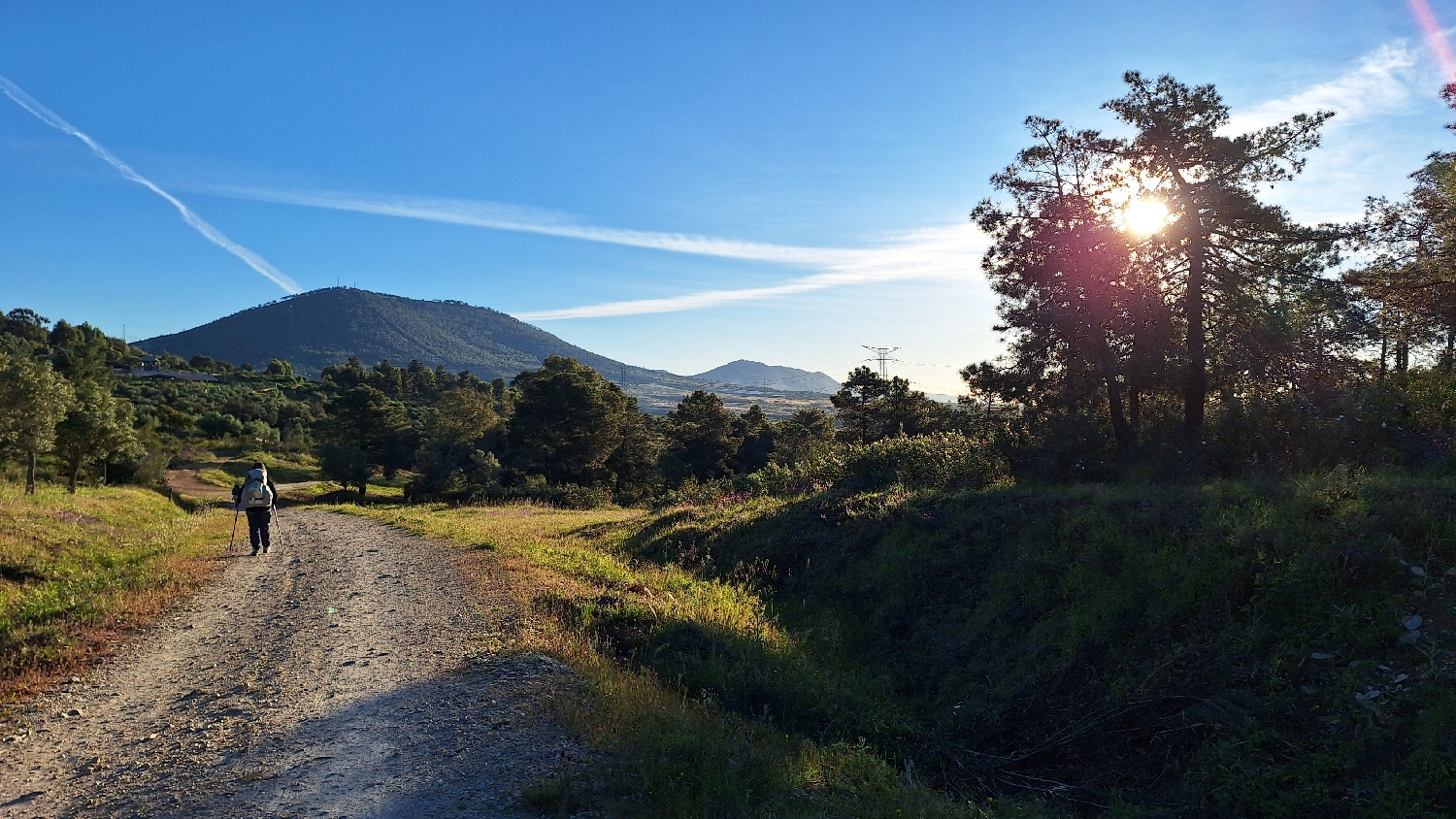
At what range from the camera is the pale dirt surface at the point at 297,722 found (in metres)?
4.56

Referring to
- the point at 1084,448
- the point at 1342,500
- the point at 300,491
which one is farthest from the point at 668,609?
the point at 300,491

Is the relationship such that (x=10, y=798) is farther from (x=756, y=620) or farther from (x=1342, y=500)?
(x=1342, y=500)

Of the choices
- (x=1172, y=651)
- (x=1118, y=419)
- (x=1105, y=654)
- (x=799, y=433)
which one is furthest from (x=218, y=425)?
(x=1172, y=651)

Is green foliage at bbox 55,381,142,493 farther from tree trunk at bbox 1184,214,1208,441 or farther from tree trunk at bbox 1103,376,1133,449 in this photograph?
tree trunk at bbox 1184,214,1208,441

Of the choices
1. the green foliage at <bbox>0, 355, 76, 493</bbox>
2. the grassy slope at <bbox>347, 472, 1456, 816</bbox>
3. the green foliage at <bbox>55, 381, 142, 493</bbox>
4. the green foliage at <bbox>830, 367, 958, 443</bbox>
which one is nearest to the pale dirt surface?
the grassy slope at <bbox>347, 472, 1456, 816</bbox>

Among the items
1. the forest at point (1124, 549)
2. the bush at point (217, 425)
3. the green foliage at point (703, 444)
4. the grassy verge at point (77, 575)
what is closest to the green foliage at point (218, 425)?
the bush at point (217, 425)

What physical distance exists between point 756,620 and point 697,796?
19.4ft

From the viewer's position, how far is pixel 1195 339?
15359 mm

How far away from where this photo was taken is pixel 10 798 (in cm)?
446

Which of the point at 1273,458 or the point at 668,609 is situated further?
the point at 1273,458

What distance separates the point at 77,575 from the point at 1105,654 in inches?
645

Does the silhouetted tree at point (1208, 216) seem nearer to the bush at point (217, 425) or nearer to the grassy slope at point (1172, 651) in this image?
the grassy slope at point (1172, 651)

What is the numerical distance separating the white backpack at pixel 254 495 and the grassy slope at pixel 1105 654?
7.38 m

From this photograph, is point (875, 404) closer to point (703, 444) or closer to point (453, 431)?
point (703, 444)
